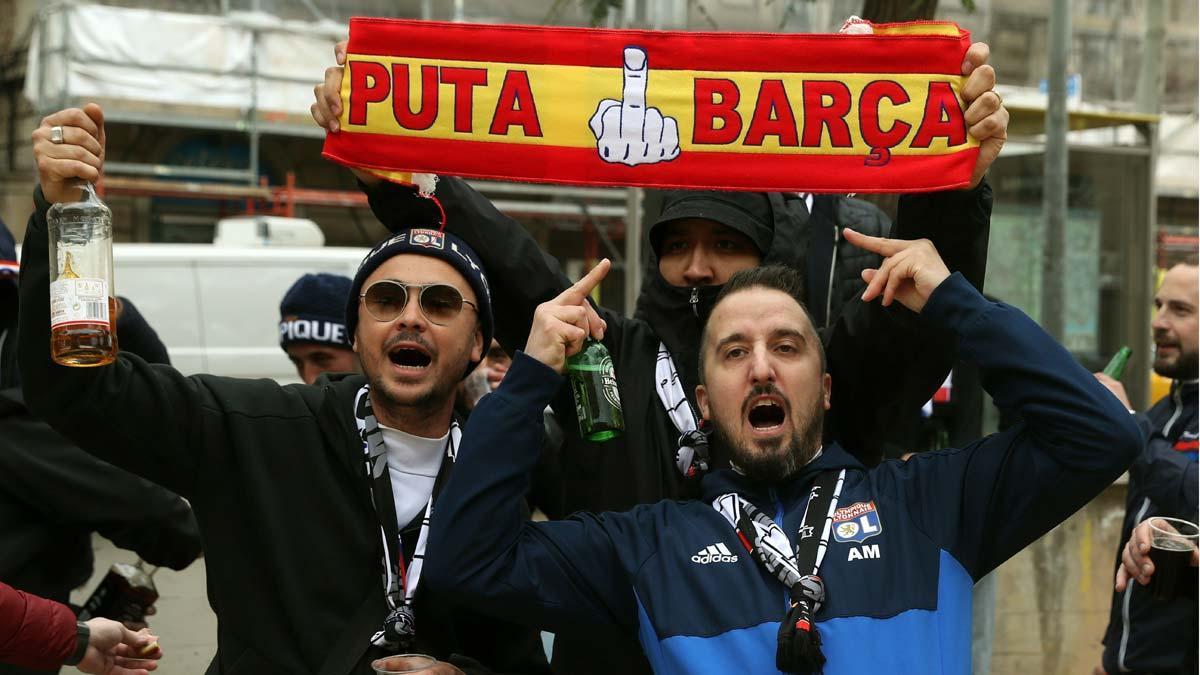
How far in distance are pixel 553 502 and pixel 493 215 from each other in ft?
2.74

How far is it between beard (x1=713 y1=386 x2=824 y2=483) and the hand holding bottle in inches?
60.6

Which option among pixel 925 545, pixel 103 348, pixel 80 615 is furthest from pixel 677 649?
pixel 80 615

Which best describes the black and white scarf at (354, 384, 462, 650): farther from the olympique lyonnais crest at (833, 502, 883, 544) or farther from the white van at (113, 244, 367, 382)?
the white van at (113, 244, 367, 382)

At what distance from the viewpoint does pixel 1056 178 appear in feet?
35.2

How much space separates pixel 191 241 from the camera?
19.3 m

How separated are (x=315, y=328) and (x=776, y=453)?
2.88 metres

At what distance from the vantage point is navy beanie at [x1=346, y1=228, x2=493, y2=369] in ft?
11.6

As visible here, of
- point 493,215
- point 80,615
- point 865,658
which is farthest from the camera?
point 80,615

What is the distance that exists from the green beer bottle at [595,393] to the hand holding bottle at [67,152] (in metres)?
1.21

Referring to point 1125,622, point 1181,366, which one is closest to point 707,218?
point 1125,622

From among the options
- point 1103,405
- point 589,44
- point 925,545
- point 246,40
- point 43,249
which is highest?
point 246,40

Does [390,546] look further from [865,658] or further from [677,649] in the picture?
[865,658]

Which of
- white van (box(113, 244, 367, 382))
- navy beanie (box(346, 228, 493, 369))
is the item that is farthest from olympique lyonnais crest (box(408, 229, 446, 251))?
white van (box(113, 244, 367, 382))

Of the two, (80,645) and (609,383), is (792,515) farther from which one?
(80,645)
